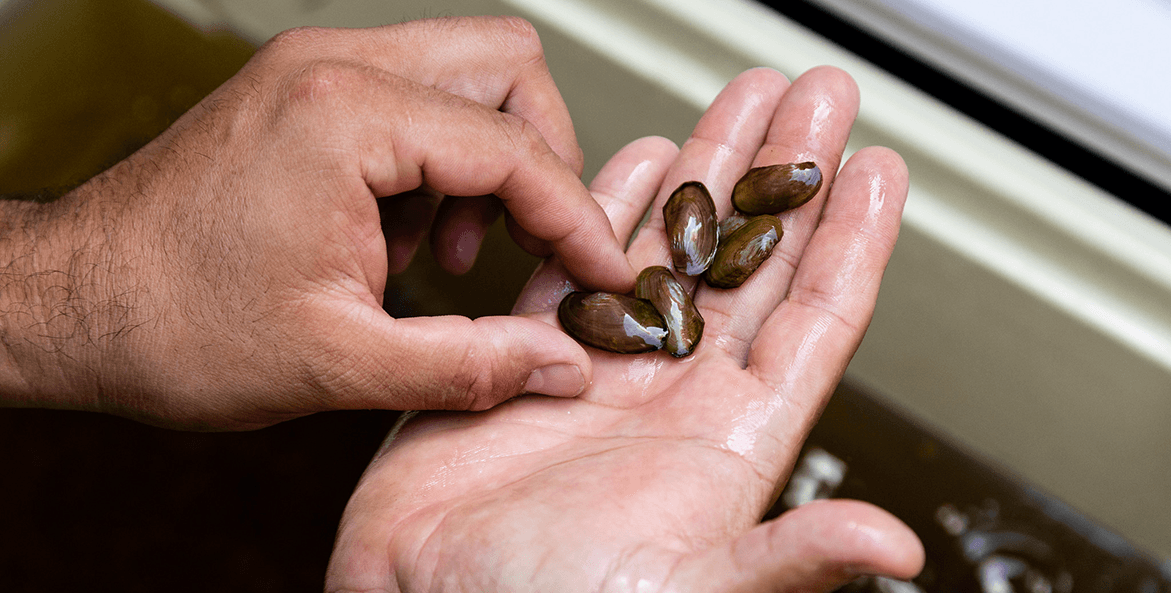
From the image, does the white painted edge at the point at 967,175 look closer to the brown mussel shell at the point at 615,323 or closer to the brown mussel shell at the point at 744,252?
the brown mussel shell at the point at 744,252

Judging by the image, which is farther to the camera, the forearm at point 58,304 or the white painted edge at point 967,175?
the white painted edge at point 967,175

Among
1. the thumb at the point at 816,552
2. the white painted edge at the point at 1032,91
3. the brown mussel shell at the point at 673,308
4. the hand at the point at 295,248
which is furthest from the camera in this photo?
the white painted edge at the point at 1032,91

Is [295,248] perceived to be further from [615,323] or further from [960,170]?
[960,170]

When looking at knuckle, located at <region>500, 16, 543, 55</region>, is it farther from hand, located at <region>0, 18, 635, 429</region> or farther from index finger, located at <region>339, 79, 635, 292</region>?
index finger, located at <region>339, 79, 635, 292</region>

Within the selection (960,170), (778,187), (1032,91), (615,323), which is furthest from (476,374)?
(1032,91)

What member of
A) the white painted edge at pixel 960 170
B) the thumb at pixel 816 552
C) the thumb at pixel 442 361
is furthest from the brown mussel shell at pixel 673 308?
the white painted edge at pixel 960 170

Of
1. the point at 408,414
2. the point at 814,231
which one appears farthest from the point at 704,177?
the point at 408,414

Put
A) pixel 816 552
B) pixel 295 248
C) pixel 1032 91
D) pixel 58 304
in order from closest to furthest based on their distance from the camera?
1. pixel 816 552
2. pixel 295 248
3. pixel 58 304
4. pixel 1032 91
